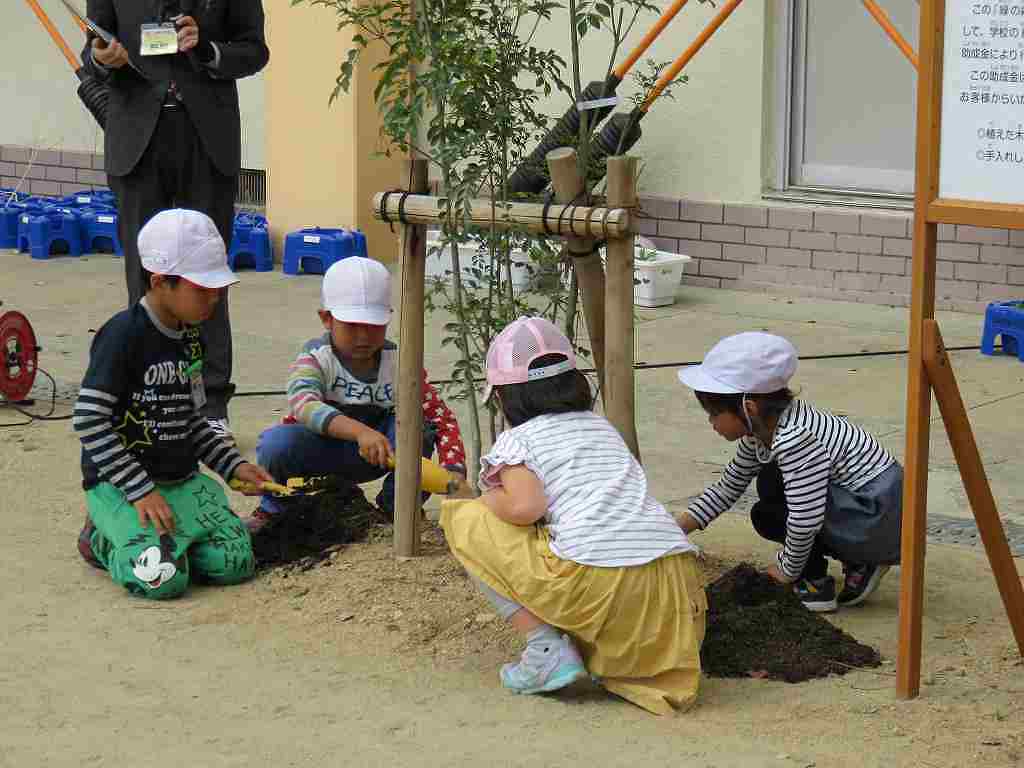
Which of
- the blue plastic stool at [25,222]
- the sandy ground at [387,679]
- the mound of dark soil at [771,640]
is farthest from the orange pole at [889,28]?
the blue plastic stool at [25,222]

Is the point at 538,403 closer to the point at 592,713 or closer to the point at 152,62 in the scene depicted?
the point at 592,713

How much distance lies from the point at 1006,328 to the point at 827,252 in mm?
1681

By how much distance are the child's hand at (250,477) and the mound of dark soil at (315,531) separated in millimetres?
174

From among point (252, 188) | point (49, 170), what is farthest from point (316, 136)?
point (49, 170)

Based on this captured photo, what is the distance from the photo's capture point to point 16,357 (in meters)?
6.77

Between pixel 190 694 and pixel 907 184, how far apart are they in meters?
6.22

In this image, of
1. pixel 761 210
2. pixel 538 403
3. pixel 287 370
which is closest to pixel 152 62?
pixel 287 370

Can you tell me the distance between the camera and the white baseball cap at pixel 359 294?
5.04 m

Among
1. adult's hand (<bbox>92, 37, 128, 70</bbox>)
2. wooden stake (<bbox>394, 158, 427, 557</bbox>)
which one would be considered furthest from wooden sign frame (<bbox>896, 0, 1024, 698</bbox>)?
adult's hand (<bbox>92, 37, 128, 70</bbox>)

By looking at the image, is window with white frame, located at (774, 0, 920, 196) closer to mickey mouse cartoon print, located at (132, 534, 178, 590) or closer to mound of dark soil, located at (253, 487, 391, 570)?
mound of dark soil, located at (253, 487, 391, 570)

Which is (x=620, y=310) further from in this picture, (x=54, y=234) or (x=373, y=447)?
(x=54, y=234)

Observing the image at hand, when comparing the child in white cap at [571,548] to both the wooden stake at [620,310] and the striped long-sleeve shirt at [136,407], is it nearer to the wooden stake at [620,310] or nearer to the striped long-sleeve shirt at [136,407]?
the wooden stake at [620,310]

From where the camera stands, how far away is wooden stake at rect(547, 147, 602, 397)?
4324 mm

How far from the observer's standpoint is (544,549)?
3891 millimetres
